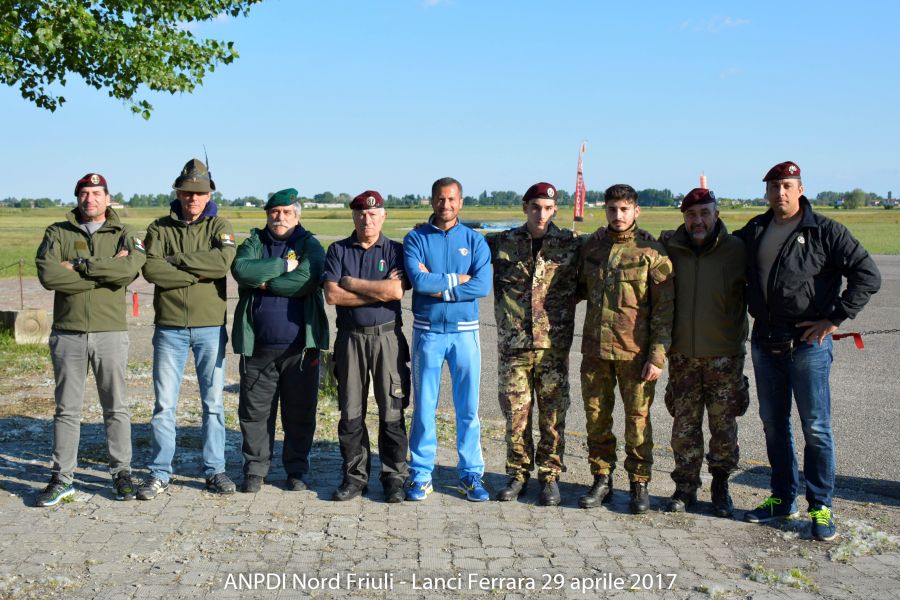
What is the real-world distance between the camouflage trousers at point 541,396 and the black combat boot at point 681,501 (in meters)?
0.76

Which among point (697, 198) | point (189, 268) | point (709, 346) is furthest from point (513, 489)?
point (189, 268)

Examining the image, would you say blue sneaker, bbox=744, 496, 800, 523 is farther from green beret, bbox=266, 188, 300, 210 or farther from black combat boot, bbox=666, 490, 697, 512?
green beret, bbox=266, 188, 300, 210

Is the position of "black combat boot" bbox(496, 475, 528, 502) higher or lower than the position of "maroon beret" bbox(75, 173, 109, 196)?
lower

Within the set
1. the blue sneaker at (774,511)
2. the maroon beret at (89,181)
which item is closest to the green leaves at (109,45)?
the maroon beret at (89,181)

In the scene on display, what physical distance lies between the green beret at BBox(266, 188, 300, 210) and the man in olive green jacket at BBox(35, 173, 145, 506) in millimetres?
955

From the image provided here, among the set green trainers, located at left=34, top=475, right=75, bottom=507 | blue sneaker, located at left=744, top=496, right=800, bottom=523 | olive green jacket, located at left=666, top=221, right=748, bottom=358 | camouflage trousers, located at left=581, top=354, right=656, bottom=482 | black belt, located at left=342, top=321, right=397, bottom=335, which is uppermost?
olive green jacket, located at left=666, top=221, right=748, bottom=358

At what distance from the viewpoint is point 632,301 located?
18.3 ft

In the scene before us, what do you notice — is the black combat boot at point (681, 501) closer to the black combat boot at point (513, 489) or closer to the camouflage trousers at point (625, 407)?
the camouflage trousers at point (625, 407)

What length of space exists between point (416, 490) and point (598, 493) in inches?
48.9

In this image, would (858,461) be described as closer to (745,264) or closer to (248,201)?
(745,264)

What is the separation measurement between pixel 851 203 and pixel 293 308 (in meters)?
183

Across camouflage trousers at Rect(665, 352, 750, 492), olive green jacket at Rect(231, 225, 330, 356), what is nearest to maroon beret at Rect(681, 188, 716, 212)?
camouflage trousers at Rect(665, 352, 750, 492)

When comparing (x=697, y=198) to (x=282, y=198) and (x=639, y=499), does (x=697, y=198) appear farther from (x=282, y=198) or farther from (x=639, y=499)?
(x=282, y=198)

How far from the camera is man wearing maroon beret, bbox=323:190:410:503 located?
5.85 m
